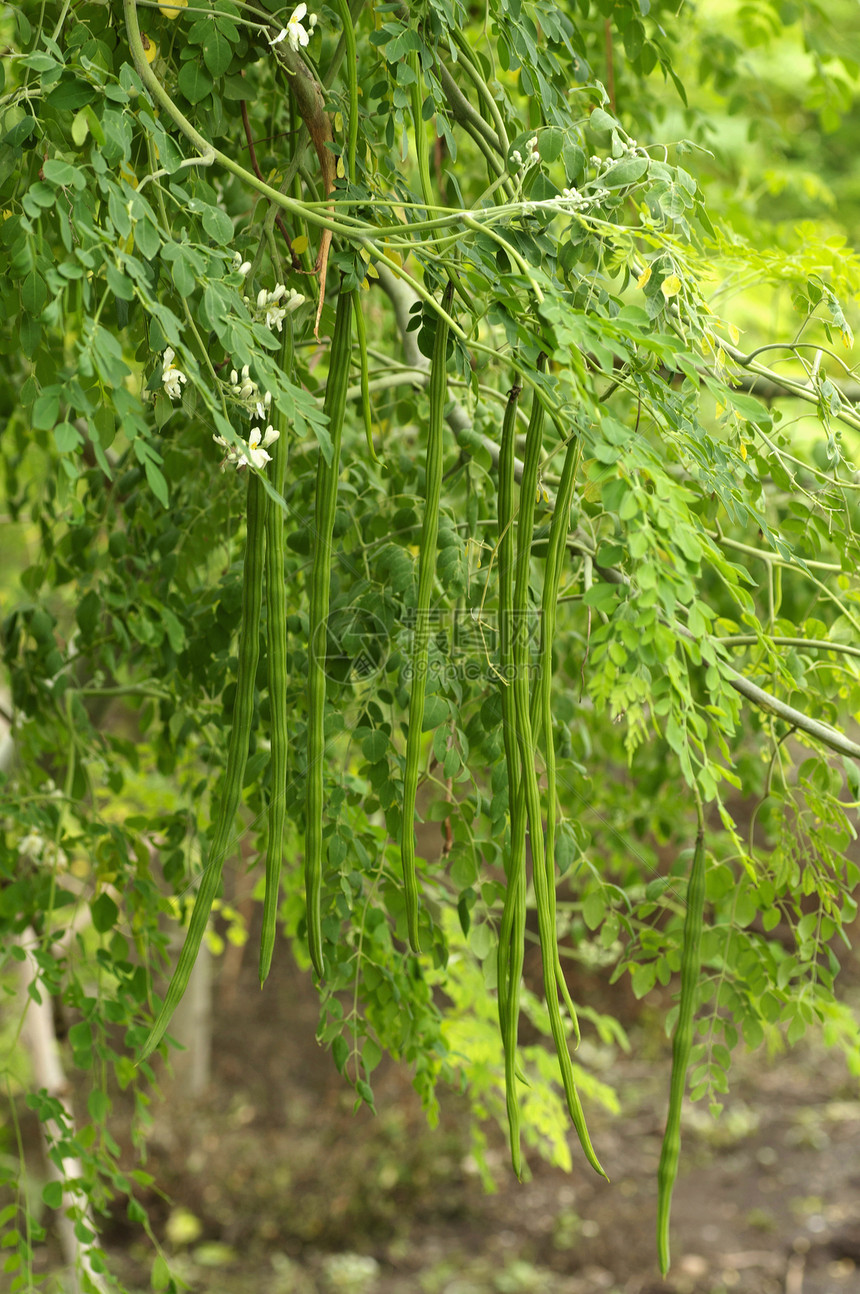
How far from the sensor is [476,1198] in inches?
146

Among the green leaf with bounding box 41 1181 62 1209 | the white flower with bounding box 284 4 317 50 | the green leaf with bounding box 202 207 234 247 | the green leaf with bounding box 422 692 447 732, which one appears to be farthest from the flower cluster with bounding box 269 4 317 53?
the green leaf with bounding box 41 1181 62 1209

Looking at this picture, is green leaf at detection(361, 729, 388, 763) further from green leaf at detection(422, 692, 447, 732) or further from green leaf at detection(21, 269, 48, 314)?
green leaf at detection(21, 269, 48, 314)

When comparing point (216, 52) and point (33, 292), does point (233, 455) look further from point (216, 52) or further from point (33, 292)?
point (216, 52)

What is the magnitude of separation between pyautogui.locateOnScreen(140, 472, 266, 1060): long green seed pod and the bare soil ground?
2.86 metres

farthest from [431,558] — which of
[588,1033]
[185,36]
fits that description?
[588,1033]

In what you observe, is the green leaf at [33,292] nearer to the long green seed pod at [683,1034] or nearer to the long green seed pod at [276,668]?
the long green seed pod at [276,668]

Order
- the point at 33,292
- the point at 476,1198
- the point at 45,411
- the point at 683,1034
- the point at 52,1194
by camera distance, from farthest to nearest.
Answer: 1. the point at 476,1198
2. the point at 52,1194
3. the point at 683,1034
4. the point at 33,292
5. the point at 45,411

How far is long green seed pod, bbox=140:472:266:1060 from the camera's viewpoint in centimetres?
91

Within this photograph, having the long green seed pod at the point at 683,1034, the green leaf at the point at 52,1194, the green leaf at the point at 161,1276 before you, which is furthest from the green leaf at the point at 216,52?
the green leaf at the point at 161,1276

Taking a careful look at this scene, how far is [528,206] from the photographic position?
31.4 inches

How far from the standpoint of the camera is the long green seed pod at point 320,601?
35.7 inches

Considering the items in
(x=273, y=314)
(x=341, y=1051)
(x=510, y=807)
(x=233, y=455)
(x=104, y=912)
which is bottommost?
(x=341, y=1051)

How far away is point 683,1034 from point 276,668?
22.7 inches

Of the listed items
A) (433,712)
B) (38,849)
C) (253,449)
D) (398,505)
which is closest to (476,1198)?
(38,849)
